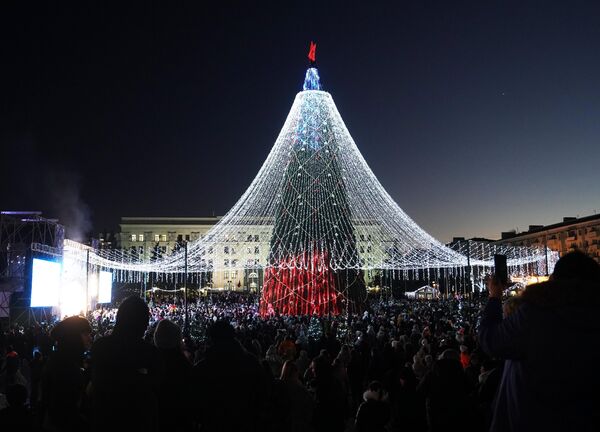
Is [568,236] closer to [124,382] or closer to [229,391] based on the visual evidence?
[229,391]

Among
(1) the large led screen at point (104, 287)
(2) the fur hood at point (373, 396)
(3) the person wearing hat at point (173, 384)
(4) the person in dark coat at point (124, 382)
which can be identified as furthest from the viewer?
(1) the large led screen at point (104, 287)

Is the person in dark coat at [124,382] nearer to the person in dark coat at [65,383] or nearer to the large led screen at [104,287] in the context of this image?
the person in dark coat at [65,383]

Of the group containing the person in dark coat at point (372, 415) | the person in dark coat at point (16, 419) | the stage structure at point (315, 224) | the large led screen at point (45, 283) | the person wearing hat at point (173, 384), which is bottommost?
the person in dark coat at point (372, 415)

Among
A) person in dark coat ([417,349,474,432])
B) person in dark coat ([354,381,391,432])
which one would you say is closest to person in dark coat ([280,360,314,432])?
person in dark coat ([354,381,391,432])

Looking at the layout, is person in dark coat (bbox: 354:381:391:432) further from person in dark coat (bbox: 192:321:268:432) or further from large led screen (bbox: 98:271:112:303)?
large led screen (bbox: 98:271:112:303)

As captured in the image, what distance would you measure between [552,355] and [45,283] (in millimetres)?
28569

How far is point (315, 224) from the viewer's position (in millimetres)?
31500

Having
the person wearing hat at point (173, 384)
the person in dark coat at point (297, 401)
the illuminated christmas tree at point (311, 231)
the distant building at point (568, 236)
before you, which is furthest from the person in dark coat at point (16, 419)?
the distant building at point (568, 236)

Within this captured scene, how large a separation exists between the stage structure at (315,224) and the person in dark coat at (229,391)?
20.5 meters

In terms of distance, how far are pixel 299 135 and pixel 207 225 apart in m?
82.1

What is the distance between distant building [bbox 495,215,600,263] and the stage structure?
1899 inches

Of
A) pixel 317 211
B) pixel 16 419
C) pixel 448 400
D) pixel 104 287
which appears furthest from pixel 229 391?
pixel 104 287

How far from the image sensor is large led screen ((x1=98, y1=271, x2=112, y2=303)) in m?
41.5

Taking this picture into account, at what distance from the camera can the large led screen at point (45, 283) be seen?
87.1ft
